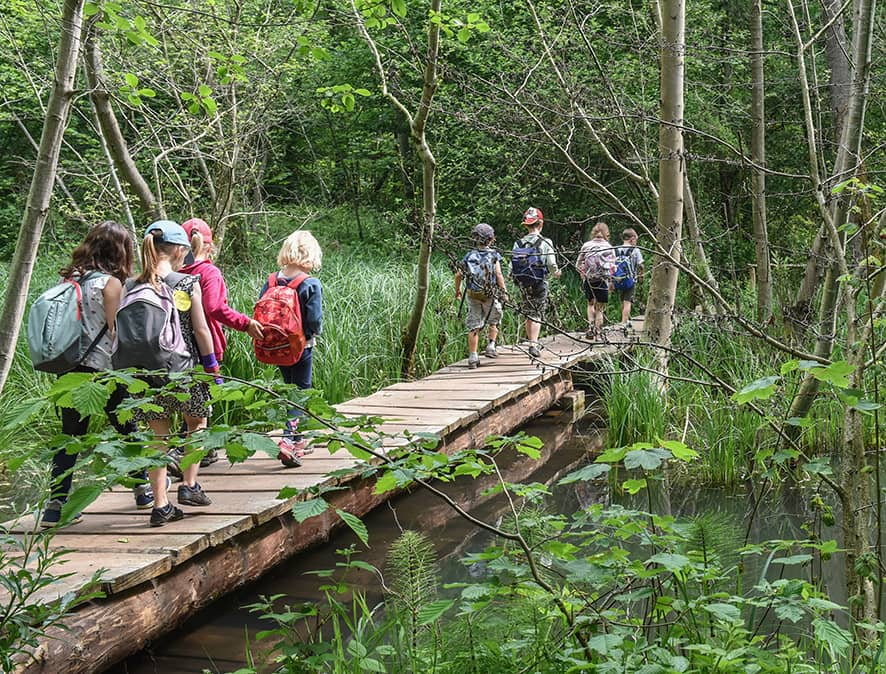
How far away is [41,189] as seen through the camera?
12.5ft

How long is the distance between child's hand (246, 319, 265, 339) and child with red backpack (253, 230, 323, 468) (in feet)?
0.11

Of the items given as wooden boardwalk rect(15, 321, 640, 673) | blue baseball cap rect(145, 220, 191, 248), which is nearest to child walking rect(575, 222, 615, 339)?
wooden boardwalk rect(15, 321, 640, 673)

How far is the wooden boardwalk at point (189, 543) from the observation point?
143 inches

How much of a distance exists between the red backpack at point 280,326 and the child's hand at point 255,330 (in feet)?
0.11

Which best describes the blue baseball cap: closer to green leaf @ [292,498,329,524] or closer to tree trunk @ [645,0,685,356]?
green leaf @ [292,498,329,524]

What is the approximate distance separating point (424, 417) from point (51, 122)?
3.99 meters

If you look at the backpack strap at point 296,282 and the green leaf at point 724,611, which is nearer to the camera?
the green leaf at point 724,611

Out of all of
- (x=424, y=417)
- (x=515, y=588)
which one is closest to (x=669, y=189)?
(x=424, y=417)

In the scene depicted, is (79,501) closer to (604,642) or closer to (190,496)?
(604,642)

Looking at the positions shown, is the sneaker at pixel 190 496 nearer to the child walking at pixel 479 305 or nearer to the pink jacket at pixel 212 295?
the pink jacket at pixel 212 295

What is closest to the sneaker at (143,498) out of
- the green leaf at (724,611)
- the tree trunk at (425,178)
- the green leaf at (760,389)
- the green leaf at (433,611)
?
the tree trunk at (425,178)

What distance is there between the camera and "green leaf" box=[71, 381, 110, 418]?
2.08 meters

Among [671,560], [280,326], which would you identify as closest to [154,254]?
[280,326]

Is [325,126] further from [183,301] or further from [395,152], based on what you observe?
[183,301]
